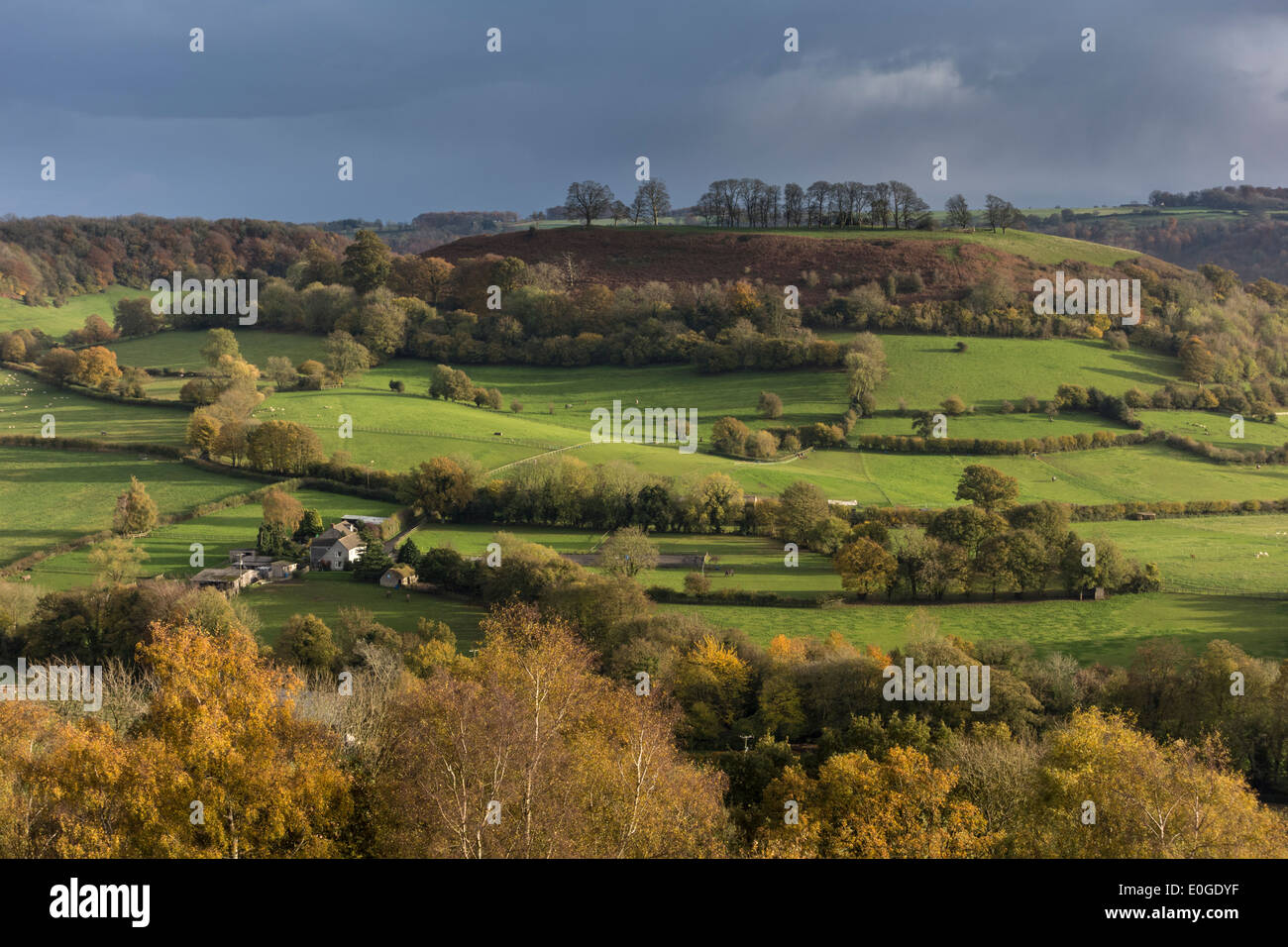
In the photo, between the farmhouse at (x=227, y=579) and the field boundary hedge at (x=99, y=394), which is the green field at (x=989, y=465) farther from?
the field boundary hedge at (x=99, y=394)

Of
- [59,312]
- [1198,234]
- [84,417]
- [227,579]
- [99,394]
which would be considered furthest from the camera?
[1198,234]

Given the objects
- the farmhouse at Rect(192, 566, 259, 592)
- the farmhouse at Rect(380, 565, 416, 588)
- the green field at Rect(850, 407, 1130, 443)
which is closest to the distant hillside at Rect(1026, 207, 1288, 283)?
the green field at Rect(850, 407, 1130, 443)

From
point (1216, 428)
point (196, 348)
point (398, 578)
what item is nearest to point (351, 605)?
point (398, 578)

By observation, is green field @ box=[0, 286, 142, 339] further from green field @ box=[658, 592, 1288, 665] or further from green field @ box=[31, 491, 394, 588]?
green field @ box=[658, 592, 1288, 665]

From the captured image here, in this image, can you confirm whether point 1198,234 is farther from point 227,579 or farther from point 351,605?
point 227,579

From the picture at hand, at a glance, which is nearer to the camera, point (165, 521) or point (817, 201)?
point (165, 521)

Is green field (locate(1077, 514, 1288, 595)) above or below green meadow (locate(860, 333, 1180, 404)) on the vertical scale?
below

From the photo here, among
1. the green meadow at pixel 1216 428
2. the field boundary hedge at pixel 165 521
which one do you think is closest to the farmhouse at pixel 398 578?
the field boundary hedge at pixel 165 521

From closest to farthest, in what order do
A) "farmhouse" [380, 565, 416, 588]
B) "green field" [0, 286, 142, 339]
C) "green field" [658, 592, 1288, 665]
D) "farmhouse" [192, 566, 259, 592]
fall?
"green field" [658, 592, 1288, 665] < "farmhouse" [192, 566, 259, 592] < "farmhouse" [380, 565, 416, 588] < "green field" [0, 286, 142, 339]
